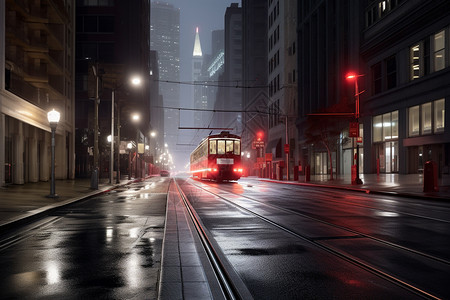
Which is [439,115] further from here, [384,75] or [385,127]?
[384,75]

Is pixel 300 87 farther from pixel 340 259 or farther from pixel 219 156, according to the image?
pixel 340 259

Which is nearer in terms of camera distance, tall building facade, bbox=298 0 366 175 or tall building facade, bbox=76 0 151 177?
tall building facade, bbox=298 0 366 175

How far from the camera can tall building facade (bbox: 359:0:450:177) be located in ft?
103

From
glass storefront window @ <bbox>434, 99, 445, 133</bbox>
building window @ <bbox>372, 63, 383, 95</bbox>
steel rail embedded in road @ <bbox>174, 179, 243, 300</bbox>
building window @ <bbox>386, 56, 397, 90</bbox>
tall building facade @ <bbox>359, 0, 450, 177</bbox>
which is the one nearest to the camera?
steel rail embedded in road @ <bbox>174, 179, 243, 300</bbox>

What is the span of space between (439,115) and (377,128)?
9127mm

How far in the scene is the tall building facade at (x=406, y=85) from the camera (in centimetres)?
3128

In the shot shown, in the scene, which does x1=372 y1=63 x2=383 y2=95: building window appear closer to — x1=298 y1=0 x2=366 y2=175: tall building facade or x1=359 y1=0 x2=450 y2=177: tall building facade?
x1=359 y1=0 x2=450 y2=177: tall building facade

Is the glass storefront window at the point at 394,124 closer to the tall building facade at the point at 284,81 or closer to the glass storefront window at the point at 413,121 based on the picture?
the glass storefront window at the point at 413,121

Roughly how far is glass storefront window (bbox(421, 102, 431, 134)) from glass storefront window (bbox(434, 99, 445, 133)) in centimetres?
90

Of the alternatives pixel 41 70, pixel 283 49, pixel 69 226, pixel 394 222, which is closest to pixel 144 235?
pixel 69 226

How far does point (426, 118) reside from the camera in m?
33.1

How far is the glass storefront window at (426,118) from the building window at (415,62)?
2.86 metres

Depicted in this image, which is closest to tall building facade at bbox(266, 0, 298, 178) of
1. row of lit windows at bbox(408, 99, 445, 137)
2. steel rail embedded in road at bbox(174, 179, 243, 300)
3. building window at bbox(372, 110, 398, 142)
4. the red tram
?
building window at bbox(372, 110, 398, 142)

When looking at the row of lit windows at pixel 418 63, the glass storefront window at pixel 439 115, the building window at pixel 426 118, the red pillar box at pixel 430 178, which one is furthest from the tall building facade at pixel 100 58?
the red pillar box at pixel 430 178
